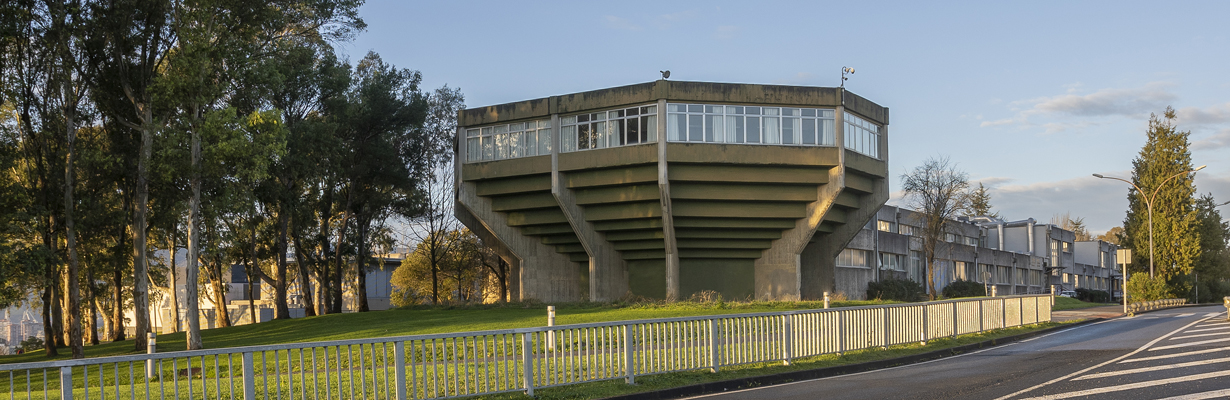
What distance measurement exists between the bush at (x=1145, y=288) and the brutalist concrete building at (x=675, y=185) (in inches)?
581

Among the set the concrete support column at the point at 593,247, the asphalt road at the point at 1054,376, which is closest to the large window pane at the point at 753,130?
the concrete support column at the point at 593,247

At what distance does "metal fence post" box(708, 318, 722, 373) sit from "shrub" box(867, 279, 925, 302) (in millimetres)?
44076

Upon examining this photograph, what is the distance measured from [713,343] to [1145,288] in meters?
41.3

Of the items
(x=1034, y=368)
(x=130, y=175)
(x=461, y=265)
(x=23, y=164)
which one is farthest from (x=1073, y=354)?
(x=461, y=265)

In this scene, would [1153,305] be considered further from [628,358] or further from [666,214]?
[628,358]

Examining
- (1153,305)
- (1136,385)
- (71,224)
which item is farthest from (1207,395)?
(1153,305)

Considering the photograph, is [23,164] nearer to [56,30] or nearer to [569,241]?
[56,30]

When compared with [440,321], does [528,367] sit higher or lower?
higher

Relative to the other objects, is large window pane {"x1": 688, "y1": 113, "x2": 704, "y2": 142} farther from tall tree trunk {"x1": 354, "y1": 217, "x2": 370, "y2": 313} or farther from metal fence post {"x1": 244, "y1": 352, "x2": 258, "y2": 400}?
metal fence post {"x1": 244, "y1": 352, "x2": 258, "y2": 400}

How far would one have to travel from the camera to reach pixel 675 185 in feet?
128

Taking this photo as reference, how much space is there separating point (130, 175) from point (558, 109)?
1675 centimetres

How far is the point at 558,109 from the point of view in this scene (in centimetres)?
4072

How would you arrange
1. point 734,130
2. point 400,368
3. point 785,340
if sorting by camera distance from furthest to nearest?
point 734,130
point 785,340
point 400,368

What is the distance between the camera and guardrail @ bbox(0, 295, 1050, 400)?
30.3 feet
